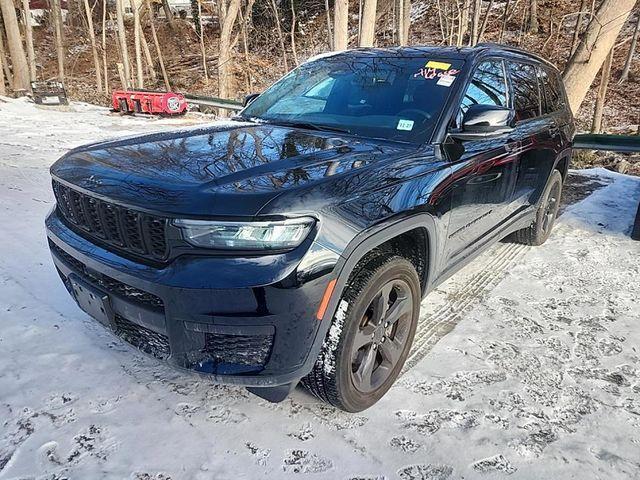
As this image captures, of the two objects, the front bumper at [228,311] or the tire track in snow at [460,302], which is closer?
the front bumper at [228,311]

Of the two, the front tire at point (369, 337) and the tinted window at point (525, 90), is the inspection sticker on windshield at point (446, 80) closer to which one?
the tinted window at point (525, 90)

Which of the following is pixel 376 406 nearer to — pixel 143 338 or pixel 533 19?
pixel 143 338

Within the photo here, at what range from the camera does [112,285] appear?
212cm

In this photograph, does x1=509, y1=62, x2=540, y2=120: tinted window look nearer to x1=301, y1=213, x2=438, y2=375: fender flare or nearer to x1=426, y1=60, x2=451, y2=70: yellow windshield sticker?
x1=426, y1=60, x2=451, y2=70: yellow windshield sticker

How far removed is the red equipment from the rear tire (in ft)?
36.4

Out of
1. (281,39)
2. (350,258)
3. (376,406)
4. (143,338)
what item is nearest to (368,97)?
(350,258)

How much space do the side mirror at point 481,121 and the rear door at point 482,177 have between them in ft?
0.27

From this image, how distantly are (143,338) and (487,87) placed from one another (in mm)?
2734

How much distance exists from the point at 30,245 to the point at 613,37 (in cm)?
861

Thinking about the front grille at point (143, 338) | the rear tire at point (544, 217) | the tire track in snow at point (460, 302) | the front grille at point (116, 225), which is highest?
the front grille at point (116, 225)

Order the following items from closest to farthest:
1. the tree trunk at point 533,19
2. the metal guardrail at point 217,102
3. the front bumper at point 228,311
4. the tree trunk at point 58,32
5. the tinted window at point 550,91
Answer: the front bumper at point 228,311 → the tinted window at point 550,91 → the metal guardrail at point 217,102 → the tree trunk at point 533,19 → the tree trunk at point 58,32

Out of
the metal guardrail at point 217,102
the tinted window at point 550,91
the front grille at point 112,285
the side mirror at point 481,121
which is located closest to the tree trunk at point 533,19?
the metal guardrail at point 217,102

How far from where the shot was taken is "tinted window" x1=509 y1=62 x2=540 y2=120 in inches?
146

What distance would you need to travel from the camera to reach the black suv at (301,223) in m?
1.83
